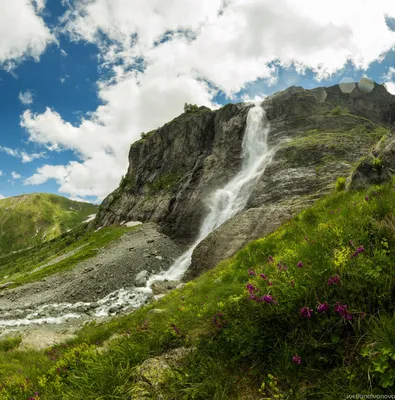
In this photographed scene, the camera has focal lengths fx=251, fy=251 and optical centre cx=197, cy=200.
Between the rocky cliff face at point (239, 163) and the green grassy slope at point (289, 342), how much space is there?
19260 millimetres

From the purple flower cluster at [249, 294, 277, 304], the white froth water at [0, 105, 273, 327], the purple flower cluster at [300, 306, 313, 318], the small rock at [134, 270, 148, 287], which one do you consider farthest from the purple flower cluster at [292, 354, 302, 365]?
the small rock at [134, 270, 148, 287]

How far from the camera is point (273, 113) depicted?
211ft

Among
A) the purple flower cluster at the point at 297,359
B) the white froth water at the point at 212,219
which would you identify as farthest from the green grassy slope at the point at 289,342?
the white froth water at the point at 212,219

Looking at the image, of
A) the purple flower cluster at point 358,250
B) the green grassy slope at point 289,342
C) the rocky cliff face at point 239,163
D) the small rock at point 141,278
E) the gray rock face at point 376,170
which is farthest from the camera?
the small rock at point 141,278

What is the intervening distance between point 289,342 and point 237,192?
39.9 m

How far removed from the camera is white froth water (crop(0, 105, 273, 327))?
25375mm

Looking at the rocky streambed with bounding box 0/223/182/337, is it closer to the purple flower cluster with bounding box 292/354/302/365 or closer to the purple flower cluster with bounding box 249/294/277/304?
the purple flower cluster with bounding box 249/294/277/304

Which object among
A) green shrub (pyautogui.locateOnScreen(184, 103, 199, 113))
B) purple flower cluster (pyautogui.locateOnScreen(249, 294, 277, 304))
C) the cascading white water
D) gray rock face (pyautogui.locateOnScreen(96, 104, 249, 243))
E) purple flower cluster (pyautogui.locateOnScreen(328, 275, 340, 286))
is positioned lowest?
purple flower cluster (pyautogui.locateOnScreen(328, 275, 340, 286))

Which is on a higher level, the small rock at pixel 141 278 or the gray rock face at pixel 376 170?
the gray rock face at pixel 376 170

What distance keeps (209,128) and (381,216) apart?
74.5 m

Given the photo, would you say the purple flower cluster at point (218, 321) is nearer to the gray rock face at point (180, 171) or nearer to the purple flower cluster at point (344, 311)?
the purple flower cluster at point (344, 311)

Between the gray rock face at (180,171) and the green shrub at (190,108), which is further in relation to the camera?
the green shrub at (190,108)

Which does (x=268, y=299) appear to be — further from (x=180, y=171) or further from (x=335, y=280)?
(x=180, y=171)

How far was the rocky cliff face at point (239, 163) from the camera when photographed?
28.5 meters
